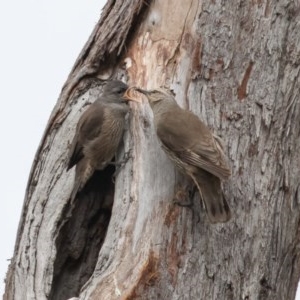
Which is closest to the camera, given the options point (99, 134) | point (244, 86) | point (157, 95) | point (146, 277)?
point (146, 277)

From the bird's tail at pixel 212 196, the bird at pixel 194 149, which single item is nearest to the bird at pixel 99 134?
the bird at pixel 194 149

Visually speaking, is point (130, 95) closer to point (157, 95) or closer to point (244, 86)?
point (157, 95)

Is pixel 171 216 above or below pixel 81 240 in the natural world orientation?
above

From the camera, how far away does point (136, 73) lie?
27.6 ft

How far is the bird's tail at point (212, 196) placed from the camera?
7.38m

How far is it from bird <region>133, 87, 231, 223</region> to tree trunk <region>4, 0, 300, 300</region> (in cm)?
16

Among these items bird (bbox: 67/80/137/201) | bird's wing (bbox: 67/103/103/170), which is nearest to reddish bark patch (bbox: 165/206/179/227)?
bird (bbox: 67/80/137/201)

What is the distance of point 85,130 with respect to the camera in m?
8.40

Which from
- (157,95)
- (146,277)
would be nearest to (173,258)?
(146,277)

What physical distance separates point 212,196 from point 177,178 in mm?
410

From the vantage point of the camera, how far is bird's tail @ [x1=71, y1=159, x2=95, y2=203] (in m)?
8.20

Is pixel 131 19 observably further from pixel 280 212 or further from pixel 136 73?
pixel 280 212

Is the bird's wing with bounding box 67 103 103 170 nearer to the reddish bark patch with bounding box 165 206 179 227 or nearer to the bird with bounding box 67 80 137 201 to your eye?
the bird with bounding box 67 80 137 201

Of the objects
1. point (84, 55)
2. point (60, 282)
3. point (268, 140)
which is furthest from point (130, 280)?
point (84, 55)
